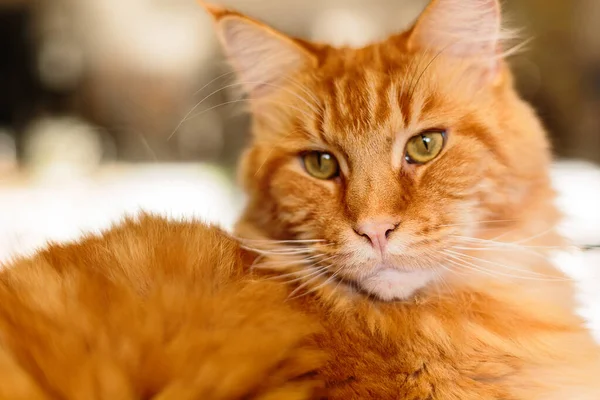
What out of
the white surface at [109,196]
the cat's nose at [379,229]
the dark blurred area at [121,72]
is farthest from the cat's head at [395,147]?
the dark blurred area at [121,72]

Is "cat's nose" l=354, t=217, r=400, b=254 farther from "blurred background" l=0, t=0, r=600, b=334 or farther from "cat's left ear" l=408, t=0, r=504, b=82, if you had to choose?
"blurred background" l=0, t=0, r=600, b=334

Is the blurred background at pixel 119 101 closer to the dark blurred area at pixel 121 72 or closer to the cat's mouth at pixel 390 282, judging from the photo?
the dark blurred area at pixel 121 72

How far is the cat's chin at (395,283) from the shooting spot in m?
0.98

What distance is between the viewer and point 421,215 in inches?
38.1

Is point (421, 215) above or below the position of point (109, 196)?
above

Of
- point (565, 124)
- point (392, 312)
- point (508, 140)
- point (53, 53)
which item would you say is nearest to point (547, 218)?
point (508, 140)

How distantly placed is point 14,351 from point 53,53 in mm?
3378

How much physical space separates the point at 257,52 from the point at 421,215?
574 millimetres

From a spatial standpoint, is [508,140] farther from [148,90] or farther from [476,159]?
[148,90]

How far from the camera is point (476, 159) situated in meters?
1.03

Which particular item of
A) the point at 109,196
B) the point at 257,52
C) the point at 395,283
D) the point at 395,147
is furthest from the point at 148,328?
the point at 109,196

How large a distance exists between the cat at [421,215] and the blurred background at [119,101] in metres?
2.06

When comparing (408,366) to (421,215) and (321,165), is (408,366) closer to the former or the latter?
(421,215)

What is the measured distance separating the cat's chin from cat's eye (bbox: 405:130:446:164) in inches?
8.8
